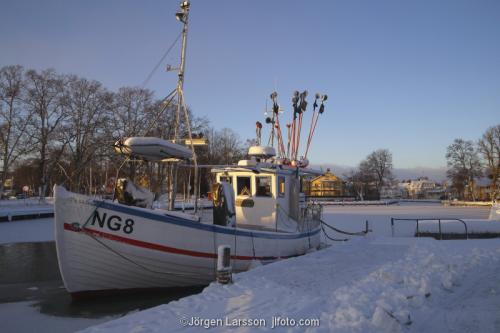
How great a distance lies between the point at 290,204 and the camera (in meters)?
15.4

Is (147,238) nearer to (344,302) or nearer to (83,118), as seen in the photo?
(344,302)

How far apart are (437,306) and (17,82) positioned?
44.1 meters

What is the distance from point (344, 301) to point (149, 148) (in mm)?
5989

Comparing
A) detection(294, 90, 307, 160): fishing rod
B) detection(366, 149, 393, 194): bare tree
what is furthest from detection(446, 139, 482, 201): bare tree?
detection(294, 90, 307, 160): fishing rod

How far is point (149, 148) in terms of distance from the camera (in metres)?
10.4

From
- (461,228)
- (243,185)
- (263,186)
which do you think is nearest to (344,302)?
(263,186)

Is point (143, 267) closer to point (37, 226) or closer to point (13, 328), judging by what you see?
point (13, 328)

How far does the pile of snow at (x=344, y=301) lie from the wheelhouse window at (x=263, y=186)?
392 centimetres

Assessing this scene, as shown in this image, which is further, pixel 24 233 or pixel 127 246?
pixel 24 233

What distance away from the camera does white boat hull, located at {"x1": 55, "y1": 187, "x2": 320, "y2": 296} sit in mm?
9305

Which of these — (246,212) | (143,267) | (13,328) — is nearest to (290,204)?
(246,212)

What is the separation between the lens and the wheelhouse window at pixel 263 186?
14.4 meters

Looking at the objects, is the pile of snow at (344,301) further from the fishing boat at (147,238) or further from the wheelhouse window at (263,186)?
the wheelhouse window at (263,186)

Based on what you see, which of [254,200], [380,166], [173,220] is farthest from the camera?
[380,166]
